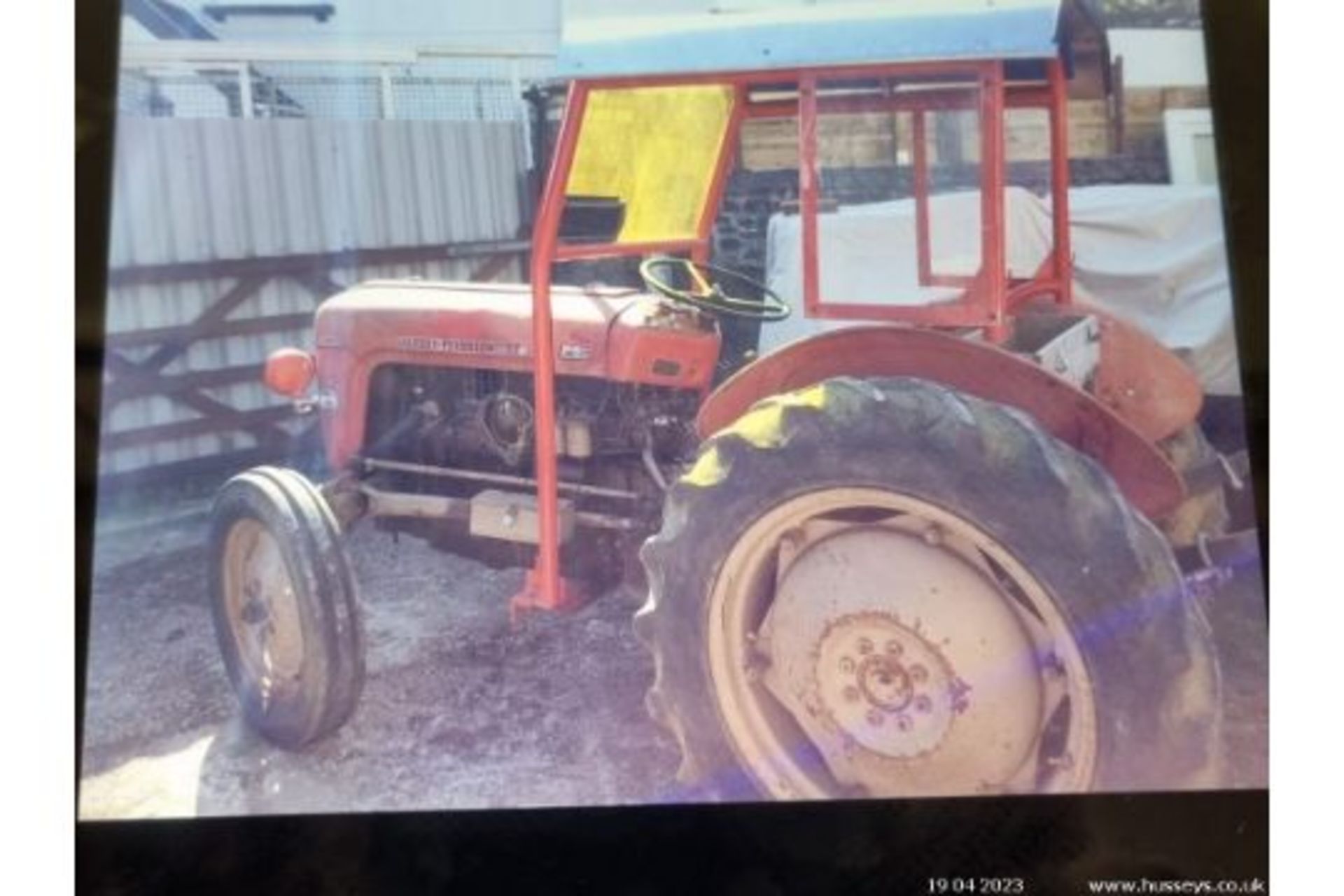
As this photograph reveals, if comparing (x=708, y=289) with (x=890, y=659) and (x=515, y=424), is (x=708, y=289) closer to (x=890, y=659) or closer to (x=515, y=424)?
(x=515, y=424)

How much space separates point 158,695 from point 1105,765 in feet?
4.22

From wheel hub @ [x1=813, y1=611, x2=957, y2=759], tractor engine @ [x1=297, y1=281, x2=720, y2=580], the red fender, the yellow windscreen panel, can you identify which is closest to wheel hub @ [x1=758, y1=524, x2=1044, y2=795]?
wheel hub @ [x1=813, y1=611, x2=957, y2=759]

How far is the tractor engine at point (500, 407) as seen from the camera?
1702 mm

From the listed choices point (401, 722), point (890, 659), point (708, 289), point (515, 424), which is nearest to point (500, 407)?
point (515, 424)

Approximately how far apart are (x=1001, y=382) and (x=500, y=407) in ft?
2.71

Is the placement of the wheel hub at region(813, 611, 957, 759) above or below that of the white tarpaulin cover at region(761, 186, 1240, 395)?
below

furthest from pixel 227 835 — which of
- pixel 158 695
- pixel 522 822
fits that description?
pixel 522 822

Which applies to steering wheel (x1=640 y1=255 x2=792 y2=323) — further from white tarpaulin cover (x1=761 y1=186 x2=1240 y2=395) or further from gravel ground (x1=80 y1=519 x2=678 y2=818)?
gravel ground (x1=80 y1=519 x2=678 y2=818)

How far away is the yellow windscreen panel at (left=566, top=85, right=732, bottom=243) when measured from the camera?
160cm

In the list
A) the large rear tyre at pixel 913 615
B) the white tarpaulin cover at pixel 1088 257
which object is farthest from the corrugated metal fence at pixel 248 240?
the large rear tyre at pixel 913 615

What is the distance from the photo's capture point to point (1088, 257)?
5.60ft
